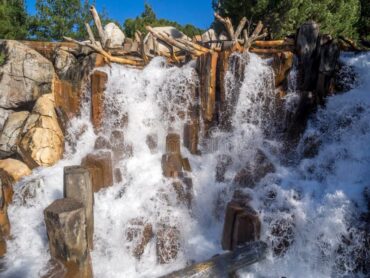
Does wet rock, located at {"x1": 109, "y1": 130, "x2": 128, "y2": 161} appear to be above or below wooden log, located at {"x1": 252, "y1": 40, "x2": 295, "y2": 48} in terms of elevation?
below

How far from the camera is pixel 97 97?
8.05m

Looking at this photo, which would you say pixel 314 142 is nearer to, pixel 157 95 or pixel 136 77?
pixel 157 95

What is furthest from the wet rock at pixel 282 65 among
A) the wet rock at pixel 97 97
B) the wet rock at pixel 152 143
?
the wet rock at pixel 97 97

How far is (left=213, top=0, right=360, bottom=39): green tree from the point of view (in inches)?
500

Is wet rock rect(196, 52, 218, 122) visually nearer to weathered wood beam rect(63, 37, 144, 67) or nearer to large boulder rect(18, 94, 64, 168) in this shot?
weathered wood beam rect(63, 37, 144, 67)

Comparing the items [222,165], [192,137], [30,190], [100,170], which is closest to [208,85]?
[192,137]

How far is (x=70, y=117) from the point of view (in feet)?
27.5

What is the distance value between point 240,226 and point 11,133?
21.3 feet

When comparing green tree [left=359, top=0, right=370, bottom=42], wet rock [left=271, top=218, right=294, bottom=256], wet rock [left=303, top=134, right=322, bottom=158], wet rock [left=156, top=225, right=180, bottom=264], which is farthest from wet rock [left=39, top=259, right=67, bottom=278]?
green tree [left=359, top=0, right=370, bottom=42]

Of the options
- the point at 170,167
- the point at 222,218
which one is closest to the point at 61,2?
the point at 170,167

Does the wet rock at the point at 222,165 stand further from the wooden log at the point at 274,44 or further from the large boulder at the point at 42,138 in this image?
the large boulder at the point at 42,138

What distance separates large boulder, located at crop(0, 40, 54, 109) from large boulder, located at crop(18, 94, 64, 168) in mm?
965

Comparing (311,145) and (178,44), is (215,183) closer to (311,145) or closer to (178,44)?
(311,145)

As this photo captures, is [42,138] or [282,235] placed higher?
[42,138]
